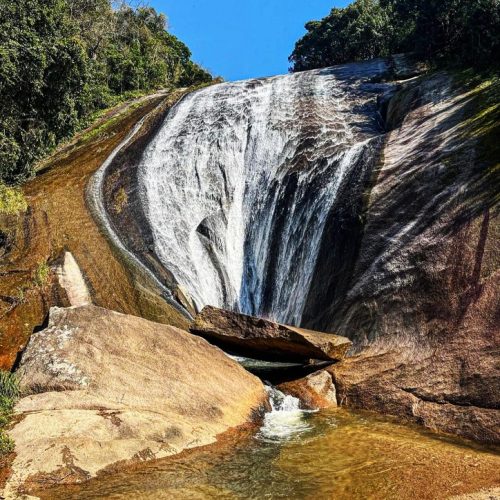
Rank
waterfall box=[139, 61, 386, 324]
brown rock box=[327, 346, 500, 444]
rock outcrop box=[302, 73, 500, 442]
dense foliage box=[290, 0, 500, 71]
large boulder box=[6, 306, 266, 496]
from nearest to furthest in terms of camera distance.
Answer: large boulder box=[6, 306, 266, 496] < brown rock box=[327, 346, 500, 444] < rock outcrop box=[302, 73, 500, 442] < waterfall box=[139, 61, 386, 324] < dense foliage box=[290, 0, 500, 71]

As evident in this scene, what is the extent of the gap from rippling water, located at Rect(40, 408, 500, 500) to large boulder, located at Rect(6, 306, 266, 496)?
1.73ft

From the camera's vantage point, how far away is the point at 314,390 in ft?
44.8

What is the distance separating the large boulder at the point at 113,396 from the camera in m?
9.03

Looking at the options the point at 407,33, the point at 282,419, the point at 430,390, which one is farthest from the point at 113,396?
the point at 407,33

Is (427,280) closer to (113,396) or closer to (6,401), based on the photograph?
(113,396)

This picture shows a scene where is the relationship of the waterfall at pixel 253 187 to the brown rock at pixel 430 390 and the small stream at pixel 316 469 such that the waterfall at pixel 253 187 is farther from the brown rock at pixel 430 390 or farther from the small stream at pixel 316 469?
the small stream at pixel 316 469

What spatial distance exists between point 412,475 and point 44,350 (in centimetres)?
807

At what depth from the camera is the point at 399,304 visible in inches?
584

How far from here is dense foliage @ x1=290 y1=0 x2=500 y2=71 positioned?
2433cm

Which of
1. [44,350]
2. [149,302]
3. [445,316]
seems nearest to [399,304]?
[445,316]

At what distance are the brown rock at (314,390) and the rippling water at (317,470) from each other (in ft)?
6.21

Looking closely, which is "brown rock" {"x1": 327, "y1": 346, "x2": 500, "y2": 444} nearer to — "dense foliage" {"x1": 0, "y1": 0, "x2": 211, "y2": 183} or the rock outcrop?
the rock outcrop

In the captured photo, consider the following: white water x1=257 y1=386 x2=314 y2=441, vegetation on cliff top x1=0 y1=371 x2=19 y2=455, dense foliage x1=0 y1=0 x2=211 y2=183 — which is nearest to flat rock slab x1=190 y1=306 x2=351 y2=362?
white water x1=257 y1=386 x2=314 y2=441

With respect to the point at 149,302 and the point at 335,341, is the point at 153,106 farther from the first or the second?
the point at 335,341
